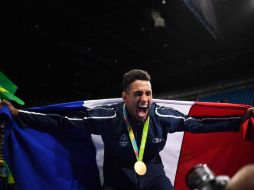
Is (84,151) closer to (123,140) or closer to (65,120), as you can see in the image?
(65,120)

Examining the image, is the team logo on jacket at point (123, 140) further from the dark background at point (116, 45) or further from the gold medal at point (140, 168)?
the dark background at point (116, 45)

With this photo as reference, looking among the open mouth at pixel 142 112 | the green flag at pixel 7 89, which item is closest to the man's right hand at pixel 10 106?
the green flag at pixel 7 89

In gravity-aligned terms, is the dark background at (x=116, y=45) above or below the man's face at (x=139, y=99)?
above

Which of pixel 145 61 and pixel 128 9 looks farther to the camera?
pixel 145 61

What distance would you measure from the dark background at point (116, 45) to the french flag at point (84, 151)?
351cm

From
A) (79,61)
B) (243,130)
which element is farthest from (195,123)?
(79,61)

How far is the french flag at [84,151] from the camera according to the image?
2561 millimetres

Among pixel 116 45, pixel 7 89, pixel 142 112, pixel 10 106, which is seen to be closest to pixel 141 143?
pixel 142 112

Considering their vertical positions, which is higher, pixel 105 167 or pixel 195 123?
pixel 195 123

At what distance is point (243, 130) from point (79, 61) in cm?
689

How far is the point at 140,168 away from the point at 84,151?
0.68 m

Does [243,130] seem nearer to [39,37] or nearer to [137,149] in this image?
[137,149]

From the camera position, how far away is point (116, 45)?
837cm

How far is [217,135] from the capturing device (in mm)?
3107
